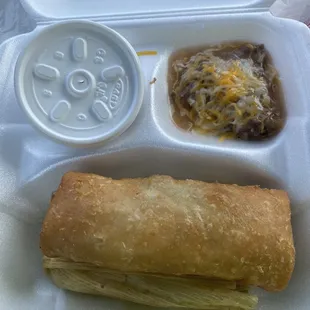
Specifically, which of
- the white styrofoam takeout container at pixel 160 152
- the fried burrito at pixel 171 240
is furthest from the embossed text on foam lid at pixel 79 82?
the fried burrito at pixel 171 240

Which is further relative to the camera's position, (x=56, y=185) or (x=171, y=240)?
(x=56, y=185)

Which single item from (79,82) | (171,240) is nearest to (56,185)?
(79,82)

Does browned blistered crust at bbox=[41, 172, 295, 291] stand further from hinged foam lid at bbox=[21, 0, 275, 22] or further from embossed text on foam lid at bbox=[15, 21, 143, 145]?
hinged foam lid at bbox=[21, 0, 275, 22]

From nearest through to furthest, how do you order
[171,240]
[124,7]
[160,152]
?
1. [171,240]
2. [160,152]
3. [124,7]

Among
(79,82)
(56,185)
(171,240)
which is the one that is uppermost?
(79,82)

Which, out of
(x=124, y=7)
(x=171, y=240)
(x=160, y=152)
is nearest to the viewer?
(x=171, y=240)

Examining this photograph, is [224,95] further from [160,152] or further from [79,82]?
[79,82]

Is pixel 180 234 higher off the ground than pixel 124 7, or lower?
lower

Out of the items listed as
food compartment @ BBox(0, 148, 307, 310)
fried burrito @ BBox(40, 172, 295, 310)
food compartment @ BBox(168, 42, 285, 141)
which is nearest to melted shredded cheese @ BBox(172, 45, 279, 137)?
food compartment @ BBox(168, 42, 285, 141)
